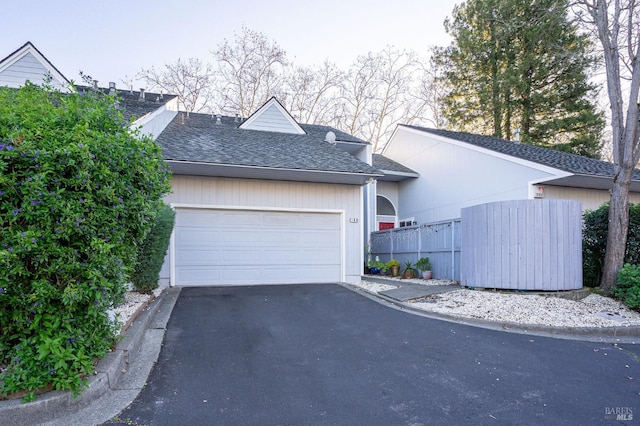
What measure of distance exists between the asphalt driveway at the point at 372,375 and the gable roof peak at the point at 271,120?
28.0 ft

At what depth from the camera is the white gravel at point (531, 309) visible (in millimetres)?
6059

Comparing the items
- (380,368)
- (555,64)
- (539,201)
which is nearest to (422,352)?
(380,368)

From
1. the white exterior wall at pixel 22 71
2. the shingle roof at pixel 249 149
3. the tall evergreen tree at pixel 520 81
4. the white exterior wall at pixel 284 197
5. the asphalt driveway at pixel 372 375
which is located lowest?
the asphalt driveway at pixel 372 375

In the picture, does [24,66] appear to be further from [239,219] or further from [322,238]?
[322,238]

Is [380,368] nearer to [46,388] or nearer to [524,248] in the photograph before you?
[46,388]

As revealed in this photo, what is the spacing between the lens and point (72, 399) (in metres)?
2.84

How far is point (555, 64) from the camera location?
18.5 metres

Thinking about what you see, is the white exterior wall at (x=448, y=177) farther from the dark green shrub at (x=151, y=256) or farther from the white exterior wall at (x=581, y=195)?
the dark green shrub at (x=151, y=256)

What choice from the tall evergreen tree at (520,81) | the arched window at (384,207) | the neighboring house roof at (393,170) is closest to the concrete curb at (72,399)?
the neighboring house roof at (393,170)

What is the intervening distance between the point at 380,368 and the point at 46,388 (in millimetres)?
3050

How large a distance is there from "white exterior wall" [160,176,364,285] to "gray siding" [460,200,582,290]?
3.60m

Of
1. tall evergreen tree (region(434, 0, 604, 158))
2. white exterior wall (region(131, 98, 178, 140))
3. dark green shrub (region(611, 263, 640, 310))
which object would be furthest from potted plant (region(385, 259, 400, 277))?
tall evergreen tree (region(434, 0, 604, 158))

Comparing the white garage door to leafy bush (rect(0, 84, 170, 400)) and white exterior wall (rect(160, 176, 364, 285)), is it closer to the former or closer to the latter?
white exterior wall (rect(160, 176, 364, 285))

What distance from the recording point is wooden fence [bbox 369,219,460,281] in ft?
32.7
